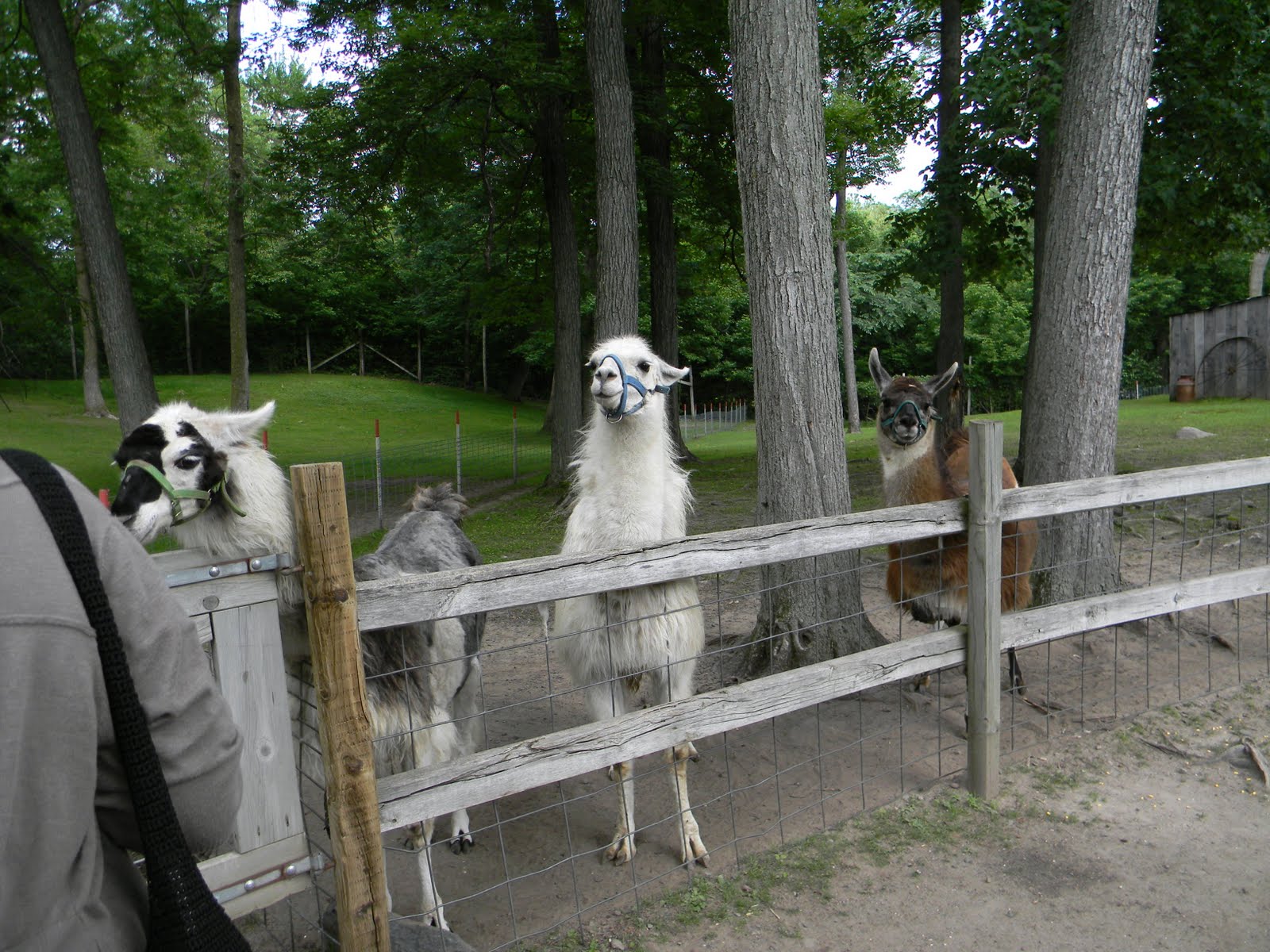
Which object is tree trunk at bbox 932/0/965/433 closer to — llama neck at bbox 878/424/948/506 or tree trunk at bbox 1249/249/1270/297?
llama neck at bbox 878/424/948/506

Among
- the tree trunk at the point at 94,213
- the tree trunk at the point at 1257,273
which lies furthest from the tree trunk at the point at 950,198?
the tree trunk at the point at 1257,273

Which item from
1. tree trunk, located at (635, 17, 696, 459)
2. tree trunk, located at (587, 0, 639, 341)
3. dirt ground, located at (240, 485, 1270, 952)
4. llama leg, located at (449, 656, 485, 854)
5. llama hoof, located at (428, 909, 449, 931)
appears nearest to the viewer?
llama hoof, located at (428, 909, 449, 931)

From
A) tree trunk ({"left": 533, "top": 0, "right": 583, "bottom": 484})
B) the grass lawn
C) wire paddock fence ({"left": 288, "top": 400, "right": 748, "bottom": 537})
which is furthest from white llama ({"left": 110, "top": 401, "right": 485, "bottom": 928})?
tree trunk ({"left": 533, "top": 0, "right": 583, "bottom": 484})

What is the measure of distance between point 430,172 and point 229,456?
12.6m

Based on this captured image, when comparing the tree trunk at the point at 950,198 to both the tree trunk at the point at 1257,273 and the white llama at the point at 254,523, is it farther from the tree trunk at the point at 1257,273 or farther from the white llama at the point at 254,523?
the tree trunk at the point at 1257,273

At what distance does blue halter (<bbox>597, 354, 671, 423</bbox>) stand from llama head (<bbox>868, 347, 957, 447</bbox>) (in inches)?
69.9

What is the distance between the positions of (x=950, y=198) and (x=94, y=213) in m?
10.3

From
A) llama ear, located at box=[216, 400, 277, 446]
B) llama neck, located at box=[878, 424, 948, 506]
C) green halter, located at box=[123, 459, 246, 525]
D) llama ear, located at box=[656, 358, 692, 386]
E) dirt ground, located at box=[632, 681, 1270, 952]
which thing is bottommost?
dirt ground, located at box=[632, 681, 1270, 952]

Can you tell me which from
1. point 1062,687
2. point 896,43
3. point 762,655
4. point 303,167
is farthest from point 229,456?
point 896,43

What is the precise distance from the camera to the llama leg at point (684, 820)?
369 cm

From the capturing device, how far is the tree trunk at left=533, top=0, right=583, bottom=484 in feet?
44.6

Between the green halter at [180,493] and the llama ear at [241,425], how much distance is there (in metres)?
0.20

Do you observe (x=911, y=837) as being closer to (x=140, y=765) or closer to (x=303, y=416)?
(x=140, y=765)

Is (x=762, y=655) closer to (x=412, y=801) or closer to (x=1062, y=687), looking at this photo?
(x=1062, y=687)
